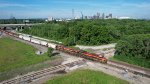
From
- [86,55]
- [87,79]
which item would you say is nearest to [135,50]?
[86,55]

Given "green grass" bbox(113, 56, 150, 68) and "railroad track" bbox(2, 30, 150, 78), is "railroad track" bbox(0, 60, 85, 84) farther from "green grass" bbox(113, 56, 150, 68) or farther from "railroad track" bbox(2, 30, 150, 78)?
"green grass" bbox(113, 56, 150, 68)

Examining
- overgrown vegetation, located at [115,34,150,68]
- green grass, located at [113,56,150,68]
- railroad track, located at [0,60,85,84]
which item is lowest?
railroad track, located at [0,60,85,84]

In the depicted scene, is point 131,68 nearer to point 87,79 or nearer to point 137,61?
point 137,61

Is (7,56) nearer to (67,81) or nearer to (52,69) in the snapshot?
(52,69)

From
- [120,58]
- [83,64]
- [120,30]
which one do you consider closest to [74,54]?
[83,64]

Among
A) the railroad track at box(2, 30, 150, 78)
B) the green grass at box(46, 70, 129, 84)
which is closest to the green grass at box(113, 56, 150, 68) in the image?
the railroad track at box(2, 30, 150, 78)
